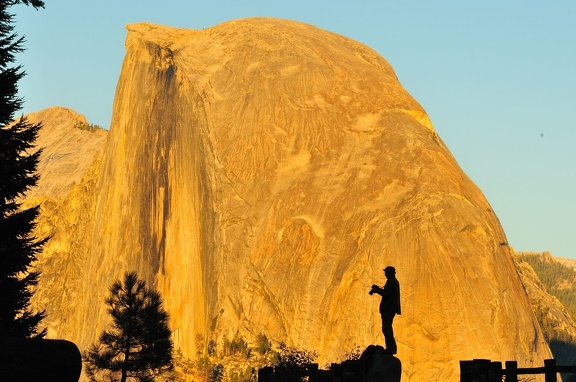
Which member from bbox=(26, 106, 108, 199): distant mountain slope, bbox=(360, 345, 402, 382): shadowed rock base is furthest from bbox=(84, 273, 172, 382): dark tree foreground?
bbox=(26, 106, 108, 199): distant mountain slope

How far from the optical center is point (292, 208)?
244 ft

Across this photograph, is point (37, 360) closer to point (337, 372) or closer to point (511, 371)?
point (337, 372)

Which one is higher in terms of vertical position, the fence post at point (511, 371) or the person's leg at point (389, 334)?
the person's leg at point (389, 334)

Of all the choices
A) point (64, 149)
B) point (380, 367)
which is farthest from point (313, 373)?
point (64, 149)

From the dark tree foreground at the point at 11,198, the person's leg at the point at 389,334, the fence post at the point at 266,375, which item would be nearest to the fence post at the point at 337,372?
the fence post at the point at 266,375

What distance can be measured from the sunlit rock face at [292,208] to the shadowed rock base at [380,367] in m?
43.6

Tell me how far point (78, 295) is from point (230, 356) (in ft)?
96.7

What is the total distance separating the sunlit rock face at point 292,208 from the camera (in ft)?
222

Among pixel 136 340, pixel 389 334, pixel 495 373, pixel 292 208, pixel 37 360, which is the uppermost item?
pixel 292 208

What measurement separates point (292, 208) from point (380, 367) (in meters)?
52.3

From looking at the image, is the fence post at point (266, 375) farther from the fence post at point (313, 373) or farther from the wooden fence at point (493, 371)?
the wooden fence at point (493, 371)

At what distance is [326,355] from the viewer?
67062mm

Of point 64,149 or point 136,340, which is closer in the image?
point 136,340

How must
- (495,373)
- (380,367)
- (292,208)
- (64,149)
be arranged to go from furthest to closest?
(64,149) < (292,208) < (380,367) < (495,373)
